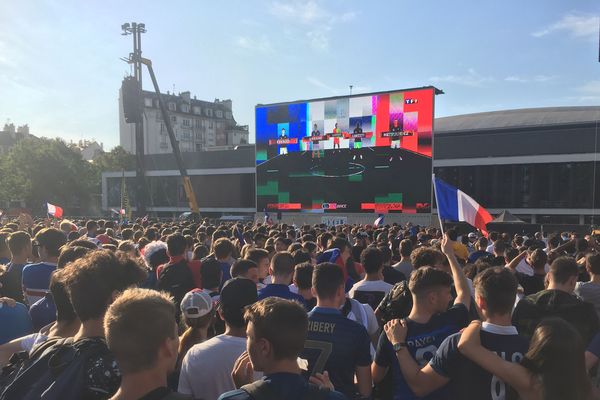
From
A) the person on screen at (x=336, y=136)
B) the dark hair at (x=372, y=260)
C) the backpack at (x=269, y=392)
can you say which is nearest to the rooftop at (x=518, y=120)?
the person on screen at (x=336, y=136)

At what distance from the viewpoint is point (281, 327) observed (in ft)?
6.36

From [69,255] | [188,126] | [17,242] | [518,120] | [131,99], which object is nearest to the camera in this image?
[69,255]

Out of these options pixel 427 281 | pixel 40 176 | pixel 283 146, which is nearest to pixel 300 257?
pixel 427 281

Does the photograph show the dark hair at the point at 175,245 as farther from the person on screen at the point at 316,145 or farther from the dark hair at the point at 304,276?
the person on screen at the point at 316,145

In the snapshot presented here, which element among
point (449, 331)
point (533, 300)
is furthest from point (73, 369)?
point (533, 300)

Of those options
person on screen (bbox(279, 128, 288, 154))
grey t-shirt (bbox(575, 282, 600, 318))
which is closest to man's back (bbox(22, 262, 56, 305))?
grey t-shirt (bbox(575, 282, 600, 318))

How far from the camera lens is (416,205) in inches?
1040

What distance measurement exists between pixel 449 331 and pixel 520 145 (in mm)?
35636

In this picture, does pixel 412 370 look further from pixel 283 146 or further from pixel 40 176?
pixel 40 176

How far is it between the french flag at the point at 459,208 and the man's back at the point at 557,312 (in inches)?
185

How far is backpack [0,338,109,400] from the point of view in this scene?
1927mm

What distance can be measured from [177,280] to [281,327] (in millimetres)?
3662

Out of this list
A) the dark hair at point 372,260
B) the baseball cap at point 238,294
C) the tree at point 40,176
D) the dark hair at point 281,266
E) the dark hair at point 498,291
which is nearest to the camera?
the dark hair at point 498,291

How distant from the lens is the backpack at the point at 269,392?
1.77m
